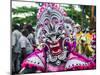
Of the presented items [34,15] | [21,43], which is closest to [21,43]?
[21,43]

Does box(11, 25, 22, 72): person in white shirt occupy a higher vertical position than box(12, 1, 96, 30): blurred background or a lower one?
lower

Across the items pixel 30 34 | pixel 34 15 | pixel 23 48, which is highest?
pixel 34 15

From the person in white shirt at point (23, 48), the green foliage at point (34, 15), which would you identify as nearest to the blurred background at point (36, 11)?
the green foliage at point (34, 15)

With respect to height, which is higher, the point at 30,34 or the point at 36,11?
the point at 36,11

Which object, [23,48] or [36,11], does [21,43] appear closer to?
[23,48]

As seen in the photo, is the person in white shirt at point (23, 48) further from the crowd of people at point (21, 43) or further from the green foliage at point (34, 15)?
the green foliage at point (34, 15)

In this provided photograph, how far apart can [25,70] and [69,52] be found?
1.38 ft

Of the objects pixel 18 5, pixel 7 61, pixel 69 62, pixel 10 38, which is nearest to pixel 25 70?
pixel 7 61

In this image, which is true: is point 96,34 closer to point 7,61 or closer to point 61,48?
point 61,48

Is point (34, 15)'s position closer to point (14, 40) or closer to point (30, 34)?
point (30, 34)

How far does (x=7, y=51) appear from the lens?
1572mm

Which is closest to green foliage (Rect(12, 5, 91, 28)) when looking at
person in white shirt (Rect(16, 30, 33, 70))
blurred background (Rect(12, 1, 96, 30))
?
blurred background (Rect(12, 1, 96, 30))

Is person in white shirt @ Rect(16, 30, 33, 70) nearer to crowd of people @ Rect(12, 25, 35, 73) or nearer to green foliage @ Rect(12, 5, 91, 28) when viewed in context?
crowd of people @ Rect(12, 25, 35, 73)

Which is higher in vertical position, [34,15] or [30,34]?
[34,15]
